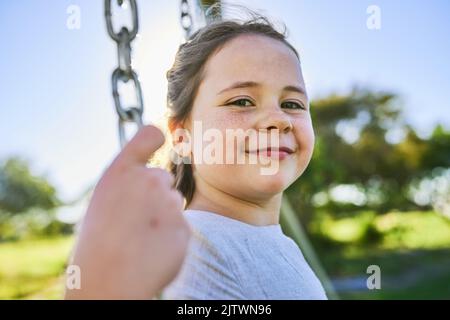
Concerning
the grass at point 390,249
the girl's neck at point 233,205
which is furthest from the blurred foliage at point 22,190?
the girl's neck at point 233,205

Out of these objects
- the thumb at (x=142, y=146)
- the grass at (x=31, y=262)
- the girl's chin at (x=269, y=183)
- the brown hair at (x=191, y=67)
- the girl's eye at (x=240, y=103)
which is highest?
the brown hair at (x=191, y=67)

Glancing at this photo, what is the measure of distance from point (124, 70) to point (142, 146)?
0.22 meters

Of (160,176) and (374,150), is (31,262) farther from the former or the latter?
(160,176)

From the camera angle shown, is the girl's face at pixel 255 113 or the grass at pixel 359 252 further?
the grass at pixel 359 252

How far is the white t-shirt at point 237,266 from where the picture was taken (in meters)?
0.68

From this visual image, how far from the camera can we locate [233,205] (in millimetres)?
813

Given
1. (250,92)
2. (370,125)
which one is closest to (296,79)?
(250,92)

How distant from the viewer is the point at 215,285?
0.68 m

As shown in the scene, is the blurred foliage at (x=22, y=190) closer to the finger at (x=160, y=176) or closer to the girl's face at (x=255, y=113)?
the girl's face at (x=255, y=113)

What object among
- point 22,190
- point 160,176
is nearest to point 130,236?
point 160,176

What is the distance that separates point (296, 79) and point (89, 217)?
17.0 inches

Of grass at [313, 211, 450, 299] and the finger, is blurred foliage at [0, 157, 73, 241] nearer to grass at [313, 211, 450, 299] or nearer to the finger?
grass at [313, 211, 450, 299]
